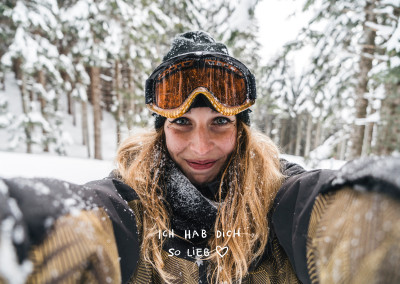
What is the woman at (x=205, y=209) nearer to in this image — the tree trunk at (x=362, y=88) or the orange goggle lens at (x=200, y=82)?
the orange goggle lens at (x=200, y=82)

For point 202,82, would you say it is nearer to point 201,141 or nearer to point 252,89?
point 252,89

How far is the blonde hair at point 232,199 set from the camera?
1645 millimetres

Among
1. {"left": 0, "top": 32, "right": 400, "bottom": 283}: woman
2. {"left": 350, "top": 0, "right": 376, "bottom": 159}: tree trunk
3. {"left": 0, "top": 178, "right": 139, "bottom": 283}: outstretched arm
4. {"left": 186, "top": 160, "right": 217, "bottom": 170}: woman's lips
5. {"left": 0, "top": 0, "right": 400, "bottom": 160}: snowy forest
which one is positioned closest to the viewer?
{"left": 0, "top": 178, "right": 139, "bottom": 283}: outstretched arm

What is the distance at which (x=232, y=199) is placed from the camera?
1.85 m

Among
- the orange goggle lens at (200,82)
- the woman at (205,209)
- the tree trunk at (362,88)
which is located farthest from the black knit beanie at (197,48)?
the tree trunk at (362,88)

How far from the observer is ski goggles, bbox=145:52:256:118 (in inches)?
78.4

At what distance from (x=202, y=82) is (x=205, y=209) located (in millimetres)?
1136

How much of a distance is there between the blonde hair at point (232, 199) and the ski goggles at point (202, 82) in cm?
28

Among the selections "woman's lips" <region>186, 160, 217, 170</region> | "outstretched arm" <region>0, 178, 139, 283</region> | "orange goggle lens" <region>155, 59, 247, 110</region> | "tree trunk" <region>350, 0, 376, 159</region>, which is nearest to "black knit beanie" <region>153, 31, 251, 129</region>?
"orange goggle lens" <region>155, 59, 247, 110</region>

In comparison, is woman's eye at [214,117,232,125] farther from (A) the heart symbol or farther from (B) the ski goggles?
(A) the heart symbol

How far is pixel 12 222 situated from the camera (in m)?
0.63

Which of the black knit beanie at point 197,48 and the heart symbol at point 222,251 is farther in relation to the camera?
the black knit beanie at point 197,48

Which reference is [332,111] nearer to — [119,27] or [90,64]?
[119,27]

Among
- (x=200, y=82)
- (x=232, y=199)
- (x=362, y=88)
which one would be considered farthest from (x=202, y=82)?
(x=362, y=88)
